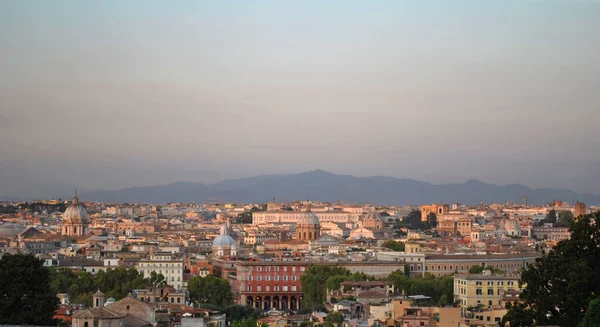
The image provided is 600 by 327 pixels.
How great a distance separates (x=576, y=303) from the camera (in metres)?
21.6

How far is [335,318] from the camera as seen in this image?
36438 millimetres

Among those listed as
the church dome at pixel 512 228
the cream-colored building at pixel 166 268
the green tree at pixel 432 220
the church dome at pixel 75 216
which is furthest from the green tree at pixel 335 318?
the green tree at pixel 432 220

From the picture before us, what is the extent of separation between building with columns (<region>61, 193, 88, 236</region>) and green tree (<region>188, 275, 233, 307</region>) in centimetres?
5036

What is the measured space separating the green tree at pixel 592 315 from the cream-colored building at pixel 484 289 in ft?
75.3

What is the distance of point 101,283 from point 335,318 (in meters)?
16.1

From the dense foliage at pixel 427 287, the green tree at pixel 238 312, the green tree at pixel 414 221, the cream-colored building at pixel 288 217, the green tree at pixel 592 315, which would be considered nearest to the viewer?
the green tree at pixel 592 315

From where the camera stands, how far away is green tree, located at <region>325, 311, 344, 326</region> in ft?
117

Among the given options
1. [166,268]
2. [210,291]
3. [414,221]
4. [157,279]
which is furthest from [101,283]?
[414,221]

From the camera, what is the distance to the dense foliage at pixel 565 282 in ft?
70.7

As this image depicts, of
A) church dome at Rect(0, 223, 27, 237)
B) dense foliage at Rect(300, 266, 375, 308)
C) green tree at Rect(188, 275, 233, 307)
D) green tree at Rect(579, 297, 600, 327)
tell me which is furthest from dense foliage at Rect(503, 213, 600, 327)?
church dome at Rect(0, 223, 27, 237)

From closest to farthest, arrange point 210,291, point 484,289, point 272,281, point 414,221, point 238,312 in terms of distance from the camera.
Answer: point 484,289 < point 238,312 < point 210,291 < point 272,281 < point 414,221

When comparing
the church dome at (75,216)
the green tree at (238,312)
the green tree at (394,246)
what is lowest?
the green tree at (238,312)

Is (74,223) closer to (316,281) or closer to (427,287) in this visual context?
(316,281)

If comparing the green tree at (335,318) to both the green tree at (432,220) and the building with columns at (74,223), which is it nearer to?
the building with columns at (74,223)
